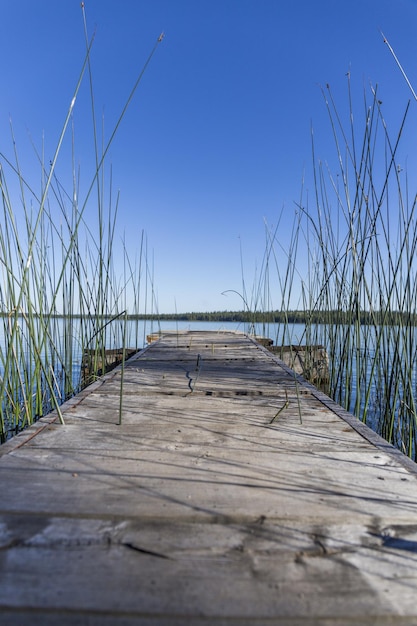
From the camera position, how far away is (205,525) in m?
0.55

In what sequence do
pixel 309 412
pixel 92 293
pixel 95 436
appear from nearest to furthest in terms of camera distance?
pixel 95 436, pixel 309 412, pixel 92 293

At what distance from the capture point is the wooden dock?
407 millimetres

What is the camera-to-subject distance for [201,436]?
95 cm

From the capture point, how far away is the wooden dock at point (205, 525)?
0.41 metres

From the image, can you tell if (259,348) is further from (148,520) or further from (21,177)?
(148,520)

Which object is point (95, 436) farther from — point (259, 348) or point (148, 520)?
point (259, 348)

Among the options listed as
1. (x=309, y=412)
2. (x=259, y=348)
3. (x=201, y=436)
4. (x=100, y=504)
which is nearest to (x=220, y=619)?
(x=100, y=504)

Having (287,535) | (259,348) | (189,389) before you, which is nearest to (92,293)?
(189,389)

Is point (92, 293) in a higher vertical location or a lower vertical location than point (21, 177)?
lower

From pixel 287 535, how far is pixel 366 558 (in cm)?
10

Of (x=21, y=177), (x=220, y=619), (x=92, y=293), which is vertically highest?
(x=21, y=177)

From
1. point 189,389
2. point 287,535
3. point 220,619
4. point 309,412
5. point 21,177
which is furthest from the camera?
point 21,177

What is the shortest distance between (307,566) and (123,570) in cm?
20

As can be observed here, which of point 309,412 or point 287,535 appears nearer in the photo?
point 287,535
